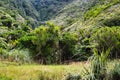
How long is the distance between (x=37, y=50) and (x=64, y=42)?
439 cm

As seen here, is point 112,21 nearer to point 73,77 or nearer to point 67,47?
point 67,47

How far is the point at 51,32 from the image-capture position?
132 ft

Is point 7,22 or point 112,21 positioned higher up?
point 7,22

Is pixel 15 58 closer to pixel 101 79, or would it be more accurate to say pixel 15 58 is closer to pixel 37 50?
pixel 37 50

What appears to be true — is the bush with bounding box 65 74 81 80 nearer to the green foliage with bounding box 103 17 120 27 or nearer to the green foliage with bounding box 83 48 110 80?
the green foliage with bounding box 83 48 110 80

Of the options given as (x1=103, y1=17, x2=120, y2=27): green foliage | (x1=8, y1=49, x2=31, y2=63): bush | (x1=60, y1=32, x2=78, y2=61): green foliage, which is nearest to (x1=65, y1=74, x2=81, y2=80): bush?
(x1=8, y1=49, x2=31, y2=63): bush

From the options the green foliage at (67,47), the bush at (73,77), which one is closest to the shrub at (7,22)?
the green foliage at (67,47)

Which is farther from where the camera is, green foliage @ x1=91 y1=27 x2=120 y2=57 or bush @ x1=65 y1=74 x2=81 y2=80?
green foliage @ x1=91 y1=27 x2=120 y2=57

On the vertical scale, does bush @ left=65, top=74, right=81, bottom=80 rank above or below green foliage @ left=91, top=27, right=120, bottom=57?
below

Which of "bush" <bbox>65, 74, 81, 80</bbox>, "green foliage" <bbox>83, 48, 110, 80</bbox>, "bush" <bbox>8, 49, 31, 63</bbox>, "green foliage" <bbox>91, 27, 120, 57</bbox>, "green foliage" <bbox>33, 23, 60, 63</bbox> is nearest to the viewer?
"green foliage" <bbox>83, 48, 110, 80</bbox>

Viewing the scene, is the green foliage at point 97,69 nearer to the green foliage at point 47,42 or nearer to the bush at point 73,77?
the bush at point 73,77

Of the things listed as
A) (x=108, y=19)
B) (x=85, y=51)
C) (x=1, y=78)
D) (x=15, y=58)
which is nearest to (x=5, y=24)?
(x=108, y=19)

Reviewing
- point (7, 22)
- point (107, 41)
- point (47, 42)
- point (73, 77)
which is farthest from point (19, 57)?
point (7, 22)

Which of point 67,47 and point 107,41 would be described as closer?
point 107,41
